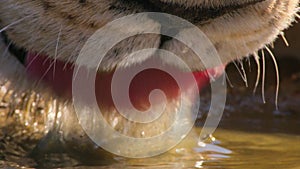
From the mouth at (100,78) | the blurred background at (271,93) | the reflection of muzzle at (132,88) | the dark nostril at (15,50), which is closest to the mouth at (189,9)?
the reflection of muzzle at (132,88)

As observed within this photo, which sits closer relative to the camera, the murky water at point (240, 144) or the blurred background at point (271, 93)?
the murky water at point (240, 144)

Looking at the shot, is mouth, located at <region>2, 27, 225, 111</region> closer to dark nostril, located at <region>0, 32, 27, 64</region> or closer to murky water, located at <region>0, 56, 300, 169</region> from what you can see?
dark nostril, located at <region>0, 32, 27, 64</region>

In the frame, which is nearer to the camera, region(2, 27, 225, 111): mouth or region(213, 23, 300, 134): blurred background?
region(2, 27, 225, 111): mouth

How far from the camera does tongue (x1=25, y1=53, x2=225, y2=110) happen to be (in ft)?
6.75

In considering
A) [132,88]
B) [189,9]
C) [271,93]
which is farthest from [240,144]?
[189,9]

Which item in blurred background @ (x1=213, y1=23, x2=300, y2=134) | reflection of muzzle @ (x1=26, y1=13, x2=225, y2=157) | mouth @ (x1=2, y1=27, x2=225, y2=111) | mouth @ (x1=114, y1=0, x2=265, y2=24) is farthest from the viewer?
blurred background @ (x1=213, y1=23, x2=300, y2=134)

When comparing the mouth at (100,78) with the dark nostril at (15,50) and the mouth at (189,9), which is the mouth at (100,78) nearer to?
the dark nostril at (15,50)

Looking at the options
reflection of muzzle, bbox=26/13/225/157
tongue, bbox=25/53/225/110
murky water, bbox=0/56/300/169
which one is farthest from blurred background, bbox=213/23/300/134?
tongue, bbox=25/53/225/110

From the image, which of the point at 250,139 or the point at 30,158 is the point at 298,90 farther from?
the point at 30,158

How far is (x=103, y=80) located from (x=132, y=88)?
7 cm

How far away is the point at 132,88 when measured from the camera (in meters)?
2.10

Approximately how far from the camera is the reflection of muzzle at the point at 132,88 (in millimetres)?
1858

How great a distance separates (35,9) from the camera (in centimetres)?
194

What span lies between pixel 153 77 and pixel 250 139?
23.5 inches
